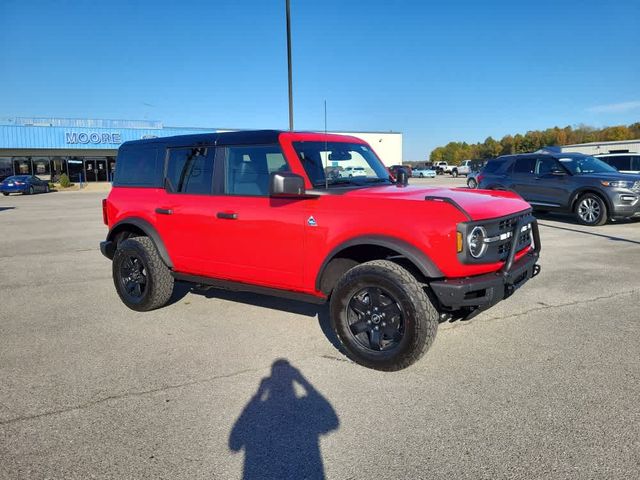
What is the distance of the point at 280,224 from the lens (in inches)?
166

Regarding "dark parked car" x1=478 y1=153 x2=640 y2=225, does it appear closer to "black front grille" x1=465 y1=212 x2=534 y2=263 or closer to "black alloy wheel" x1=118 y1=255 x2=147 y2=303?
"black front grille" x1=465 y1=212 x2=534 y2=263

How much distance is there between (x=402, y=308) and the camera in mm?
3584

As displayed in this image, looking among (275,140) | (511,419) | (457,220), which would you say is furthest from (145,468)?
(275,140)

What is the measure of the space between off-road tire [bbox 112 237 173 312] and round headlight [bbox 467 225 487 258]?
3.29 meters

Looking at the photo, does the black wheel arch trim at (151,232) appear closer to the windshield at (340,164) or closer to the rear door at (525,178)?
the windshield at (340,164)

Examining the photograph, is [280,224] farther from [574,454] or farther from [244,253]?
[574,454]

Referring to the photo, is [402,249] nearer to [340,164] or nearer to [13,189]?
[340,164]

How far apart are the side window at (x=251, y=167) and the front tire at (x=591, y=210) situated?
981cm

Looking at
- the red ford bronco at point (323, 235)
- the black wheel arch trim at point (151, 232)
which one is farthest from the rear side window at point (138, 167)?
the black wheel arch trim at point (151, 232)

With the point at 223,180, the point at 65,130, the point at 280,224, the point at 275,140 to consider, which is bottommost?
the point at 280,224

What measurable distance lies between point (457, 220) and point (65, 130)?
46.1m

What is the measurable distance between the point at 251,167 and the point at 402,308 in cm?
200

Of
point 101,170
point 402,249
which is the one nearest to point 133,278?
point 402,249

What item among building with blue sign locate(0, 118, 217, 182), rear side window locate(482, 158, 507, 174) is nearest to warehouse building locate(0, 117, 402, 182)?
building with blue sign locate(0, 118, 217, 182)
